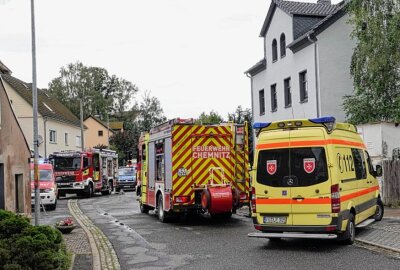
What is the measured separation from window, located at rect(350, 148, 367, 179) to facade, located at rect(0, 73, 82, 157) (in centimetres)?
3843

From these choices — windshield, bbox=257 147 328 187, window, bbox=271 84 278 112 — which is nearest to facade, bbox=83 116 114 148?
window, bbox=271 84 278 112

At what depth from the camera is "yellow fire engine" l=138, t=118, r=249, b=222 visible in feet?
50.4

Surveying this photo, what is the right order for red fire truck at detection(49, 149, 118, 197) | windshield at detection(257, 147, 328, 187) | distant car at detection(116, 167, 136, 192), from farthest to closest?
1. distant car at detection(116, 167, 136, 192)
2. red fire truck at detection(49, 149, 118, 197)
3. windshield at detection(257, 147, 328, 187)

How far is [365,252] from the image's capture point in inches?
398

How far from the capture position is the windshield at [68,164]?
32.3m

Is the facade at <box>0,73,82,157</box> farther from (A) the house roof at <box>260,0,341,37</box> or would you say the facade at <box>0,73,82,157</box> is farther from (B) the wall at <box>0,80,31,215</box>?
(B) the wall at <box>0,80,31,215</box>

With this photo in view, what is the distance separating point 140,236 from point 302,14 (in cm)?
1977

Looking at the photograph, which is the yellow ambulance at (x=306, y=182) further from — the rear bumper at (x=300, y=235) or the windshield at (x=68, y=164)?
the windshield at (x=68, y=164)

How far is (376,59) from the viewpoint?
23.0 meters

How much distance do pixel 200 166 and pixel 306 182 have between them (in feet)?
17.6

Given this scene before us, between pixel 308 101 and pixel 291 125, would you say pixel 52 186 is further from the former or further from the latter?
pixel 291 125

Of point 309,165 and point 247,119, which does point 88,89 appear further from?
point 309,165

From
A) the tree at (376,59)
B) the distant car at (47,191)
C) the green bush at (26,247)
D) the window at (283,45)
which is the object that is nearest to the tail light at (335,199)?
the green bush at (26,247)

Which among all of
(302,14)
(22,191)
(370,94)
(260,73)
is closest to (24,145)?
(22,191)
